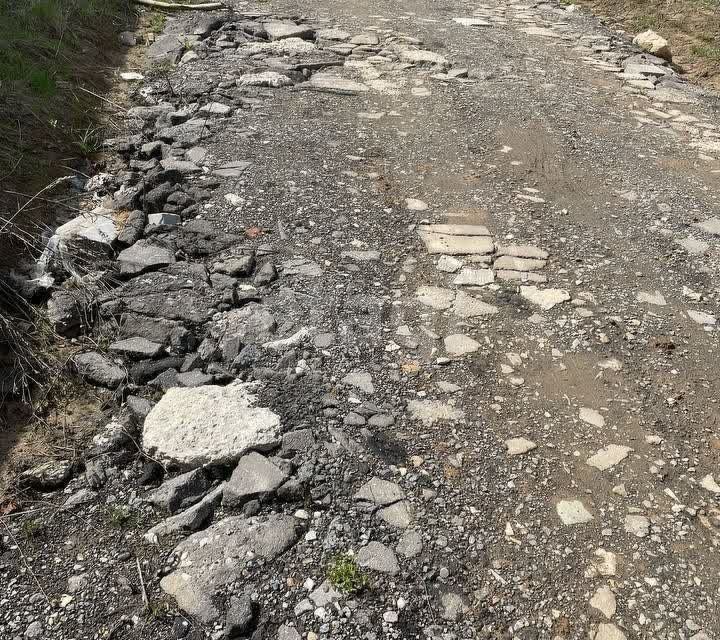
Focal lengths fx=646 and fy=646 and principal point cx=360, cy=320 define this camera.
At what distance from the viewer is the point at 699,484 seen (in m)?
2.56

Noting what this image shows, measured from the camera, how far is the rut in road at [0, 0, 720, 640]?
2176mm

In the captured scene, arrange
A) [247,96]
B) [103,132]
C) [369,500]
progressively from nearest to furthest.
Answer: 1. [369,500]
2. [103,132]
3. [247,96]

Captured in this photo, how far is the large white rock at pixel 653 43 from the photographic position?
25.0 feet

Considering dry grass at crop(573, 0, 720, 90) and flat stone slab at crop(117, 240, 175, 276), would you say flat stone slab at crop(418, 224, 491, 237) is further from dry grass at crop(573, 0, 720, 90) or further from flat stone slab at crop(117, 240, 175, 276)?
dry grass at crop(573, 0, 720, 90)

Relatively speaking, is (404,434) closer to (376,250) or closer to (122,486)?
(122,486)

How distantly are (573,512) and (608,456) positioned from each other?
0.36 meters

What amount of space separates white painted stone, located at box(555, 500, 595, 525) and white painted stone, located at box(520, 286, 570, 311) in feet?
4.30

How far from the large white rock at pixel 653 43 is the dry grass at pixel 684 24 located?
0.16 m

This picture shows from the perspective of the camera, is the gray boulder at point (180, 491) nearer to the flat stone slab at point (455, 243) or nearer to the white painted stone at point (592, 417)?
the white painted stone at point (592, 417)

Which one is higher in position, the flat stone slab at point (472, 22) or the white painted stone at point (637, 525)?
the flat stone slab at point (472, 22)

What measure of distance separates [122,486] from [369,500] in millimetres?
996

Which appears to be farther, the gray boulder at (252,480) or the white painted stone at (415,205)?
the white painted stone at (415,205)

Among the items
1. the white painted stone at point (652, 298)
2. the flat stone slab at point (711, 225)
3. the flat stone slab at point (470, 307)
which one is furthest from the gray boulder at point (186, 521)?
the flat stone slab at point (711, 225)

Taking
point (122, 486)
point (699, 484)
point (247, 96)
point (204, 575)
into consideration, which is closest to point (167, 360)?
point (122, 486)
